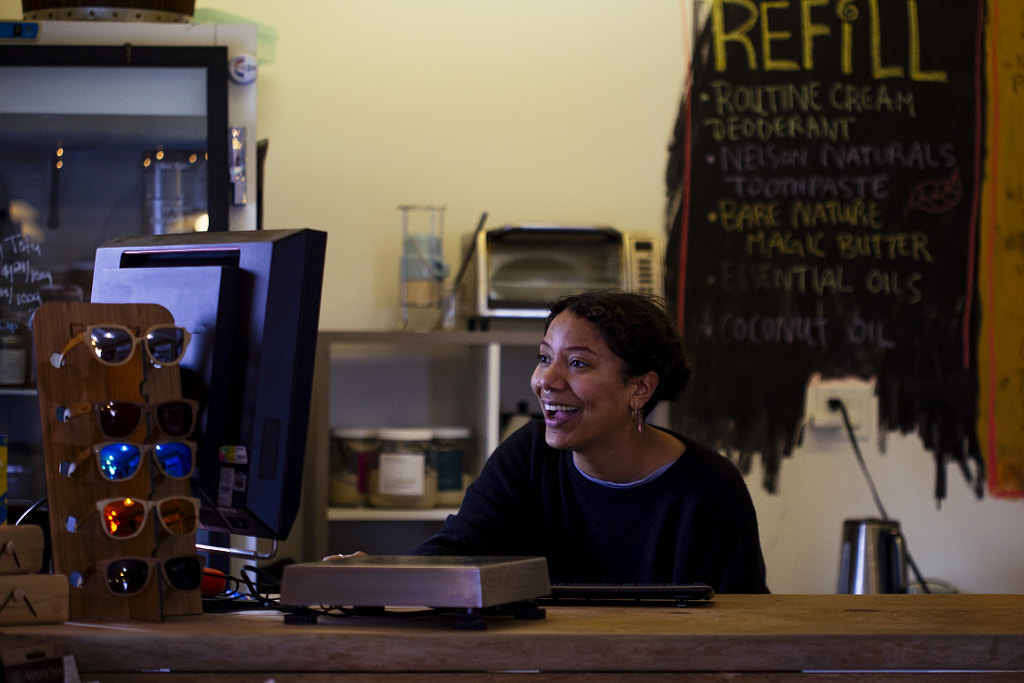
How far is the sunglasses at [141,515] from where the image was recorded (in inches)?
43.6

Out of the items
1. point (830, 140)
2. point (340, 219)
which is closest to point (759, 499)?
point (830, 140)

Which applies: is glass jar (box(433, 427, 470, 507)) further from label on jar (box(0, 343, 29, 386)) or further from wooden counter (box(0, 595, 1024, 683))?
wooden counter (box(0, 595, 1024, 683))

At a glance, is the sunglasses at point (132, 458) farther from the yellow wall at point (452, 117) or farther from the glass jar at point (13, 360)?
the yellow wall at point (452, 117)

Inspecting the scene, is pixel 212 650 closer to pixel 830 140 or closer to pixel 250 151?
pixel 250 151

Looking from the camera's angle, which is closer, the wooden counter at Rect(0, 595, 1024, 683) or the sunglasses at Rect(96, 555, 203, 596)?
the wooden counter at Rect(0, 595, 1024, 683)

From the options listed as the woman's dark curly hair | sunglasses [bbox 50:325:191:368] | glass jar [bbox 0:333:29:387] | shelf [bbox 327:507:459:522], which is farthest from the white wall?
sunglasses [bbox 50:325:191:368]

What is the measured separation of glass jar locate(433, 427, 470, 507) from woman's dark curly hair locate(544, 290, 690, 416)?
2.67ft

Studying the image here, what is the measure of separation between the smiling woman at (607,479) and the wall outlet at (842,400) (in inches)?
45.0

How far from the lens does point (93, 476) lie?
1128 mm

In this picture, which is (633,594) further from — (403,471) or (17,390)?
(17,390)

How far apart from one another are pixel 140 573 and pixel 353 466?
4.97ft

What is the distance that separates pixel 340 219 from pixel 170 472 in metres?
1.77

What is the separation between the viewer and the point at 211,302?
4.14 ft

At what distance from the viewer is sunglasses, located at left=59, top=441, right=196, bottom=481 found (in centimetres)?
112
